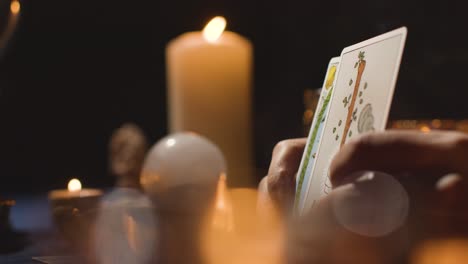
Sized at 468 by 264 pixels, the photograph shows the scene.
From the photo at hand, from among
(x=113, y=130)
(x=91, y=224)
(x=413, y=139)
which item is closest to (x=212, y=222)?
(x=91, y=224)

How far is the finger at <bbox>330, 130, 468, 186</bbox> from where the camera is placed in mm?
365

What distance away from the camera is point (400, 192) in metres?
0.39

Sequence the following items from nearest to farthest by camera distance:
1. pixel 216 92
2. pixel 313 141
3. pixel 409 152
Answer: pixel 409 152, pixel 313 141, pixel 216 92

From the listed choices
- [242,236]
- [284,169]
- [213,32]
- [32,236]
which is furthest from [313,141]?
[32,236]

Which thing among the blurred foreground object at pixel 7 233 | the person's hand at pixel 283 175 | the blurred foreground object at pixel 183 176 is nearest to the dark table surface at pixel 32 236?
the blurred foreground object at pixel 7 233

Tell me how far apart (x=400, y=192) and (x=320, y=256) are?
8 centimetres

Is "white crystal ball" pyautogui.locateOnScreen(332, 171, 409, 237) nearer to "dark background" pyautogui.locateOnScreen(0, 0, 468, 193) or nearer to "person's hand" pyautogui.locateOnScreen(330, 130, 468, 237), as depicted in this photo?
"person's hand" pyautogui.locateOnScreen(330, 130, 468, 237)

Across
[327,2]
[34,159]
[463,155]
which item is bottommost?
[34,159]

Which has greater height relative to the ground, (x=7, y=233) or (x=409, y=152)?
(x=409, y=152)

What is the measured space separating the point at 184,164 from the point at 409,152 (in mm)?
412

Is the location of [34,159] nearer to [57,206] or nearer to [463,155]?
[57,206]

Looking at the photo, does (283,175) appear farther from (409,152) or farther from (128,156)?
(128,156)

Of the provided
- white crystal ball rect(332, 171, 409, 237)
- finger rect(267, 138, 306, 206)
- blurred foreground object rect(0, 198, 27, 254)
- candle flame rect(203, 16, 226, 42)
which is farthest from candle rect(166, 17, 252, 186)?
white crystal ball rect(332, 171, 409, 237)

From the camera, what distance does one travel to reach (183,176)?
0.72 m
